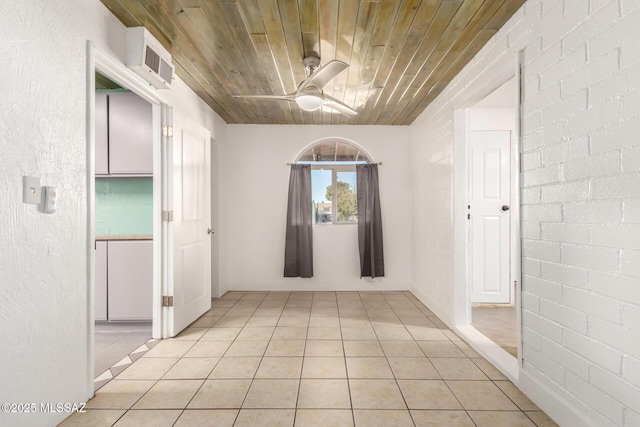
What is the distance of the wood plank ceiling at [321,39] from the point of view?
2.12m

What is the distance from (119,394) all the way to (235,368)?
71 centimetres

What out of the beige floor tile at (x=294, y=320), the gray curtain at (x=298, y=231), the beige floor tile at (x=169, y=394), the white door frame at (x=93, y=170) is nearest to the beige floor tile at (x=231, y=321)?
the beige floor tile at (x=294, y=320)

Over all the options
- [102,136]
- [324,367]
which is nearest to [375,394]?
[324,367]

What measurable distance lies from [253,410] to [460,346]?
1.78m

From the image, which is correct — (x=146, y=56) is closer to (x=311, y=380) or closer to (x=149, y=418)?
(x=149, y=418)

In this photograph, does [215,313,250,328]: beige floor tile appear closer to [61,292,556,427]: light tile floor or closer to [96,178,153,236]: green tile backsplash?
[61,292,556,427]: light tile floor

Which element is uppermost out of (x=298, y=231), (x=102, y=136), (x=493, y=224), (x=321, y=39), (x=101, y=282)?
(x=321, y=39)

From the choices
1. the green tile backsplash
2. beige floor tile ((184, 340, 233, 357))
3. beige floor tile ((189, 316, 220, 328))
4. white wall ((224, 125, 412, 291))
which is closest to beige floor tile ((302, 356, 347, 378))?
beige floor tile ((184, 340, 233, 357))

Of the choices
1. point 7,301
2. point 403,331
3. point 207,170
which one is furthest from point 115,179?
point 403,331

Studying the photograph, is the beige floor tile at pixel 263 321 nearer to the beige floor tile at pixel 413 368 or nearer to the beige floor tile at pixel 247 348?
the beige floor tile at pixel 247 348

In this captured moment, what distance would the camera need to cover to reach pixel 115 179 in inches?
139

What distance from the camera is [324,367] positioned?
8.11 ft

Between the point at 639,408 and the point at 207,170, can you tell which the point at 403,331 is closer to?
the point at 639,408

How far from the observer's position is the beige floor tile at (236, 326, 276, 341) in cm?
305
